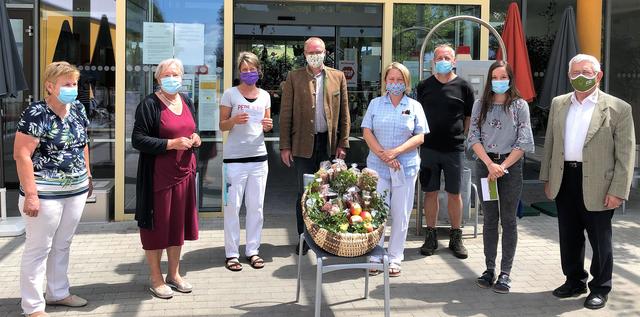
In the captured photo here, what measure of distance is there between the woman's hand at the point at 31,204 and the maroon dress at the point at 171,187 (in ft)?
2.66

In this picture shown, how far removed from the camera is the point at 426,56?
7340 millimetres

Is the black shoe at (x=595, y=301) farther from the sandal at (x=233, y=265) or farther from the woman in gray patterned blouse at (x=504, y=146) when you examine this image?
the sandal at (x=233, y=265)

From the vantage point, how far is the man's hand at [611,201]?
4.13m

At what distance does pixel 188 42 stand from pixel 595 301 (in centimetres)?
494

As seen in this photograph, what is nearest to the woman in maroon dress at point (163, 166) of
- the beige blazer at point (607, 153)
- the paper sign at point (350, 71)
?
the beige blazer at point (607, 153)

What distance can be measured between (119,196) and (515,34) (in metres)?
5.19

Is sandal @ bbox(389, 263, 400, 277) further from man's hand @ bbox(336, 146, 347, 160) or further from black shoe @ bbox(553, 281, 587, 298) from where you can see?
black shoe @ bbox(553, 281, 587, 298)

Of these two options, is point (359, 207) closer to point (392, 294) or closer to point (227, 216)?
→ point (392, 294)

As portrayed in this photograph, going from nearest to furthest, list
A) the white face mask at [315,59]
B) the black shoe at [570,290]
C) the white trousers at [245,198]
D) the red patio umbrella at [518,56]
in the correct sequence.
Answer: the black shoe at [570,290] < the white trousers at [245,198] < the white face mask at [315,59] < the red patio umbrella at [518,56]

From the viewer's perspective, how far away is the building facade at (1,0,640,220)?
6.77 m

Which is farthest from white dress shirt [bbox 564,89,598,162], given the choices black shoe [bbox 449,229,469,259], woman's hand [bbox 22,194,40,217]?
woman's hand [bbox 22,194,40,217]

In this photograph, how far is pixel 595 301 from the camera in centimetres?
428

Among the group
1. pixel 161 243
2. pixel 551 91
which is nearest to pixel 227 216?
pixel 161 243

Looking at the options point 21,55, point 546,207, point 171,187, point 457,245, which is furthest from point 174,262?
point 21,55
